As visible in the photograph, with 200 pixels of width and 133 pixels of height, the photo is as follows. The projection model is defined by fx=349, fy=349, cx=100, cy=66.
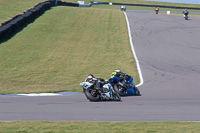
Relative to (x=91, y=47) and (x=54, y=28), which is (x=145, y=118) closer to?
(x=91, y=47)

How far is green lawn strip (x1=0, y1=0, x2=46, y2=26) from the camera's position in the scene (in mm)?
40000

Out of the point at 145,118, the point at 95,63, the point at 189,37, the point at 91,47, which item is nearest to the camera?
the point at 145,118

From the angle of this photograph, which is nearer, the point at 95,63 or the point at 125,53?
the point at 95,63

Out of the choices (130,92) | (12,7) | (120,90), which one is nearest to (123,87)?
(120,90)

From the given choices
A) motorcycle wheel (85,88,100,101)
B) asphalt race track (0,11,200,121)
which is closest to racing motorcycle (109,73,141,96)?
asphalt race track (0,11,200,121)

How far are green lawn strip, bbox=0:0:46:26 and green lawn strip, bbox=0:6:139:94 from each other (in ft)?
11.0

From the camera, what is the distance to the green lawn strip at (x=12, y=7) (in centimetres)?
4000

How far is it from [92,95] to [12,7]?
121 ft

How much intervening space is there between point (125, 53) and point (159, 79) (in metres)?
8.24

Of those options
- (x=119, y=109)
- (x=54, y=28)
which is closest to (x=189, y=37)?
(x=54, y=28)

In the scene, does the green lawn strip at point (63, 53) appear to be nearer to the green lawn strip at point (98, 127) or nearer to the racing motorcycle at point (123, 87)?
the racing motorcycle at point (123, 87)

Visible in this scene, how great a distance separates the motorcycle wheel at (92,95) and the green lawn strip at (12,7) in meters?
25.7

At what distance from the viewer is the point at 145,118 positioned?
9.52 metres

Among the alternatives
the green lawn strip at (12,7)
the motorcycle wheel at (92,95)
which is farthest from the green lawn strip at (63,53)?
the green lawn strip at (12,7)
